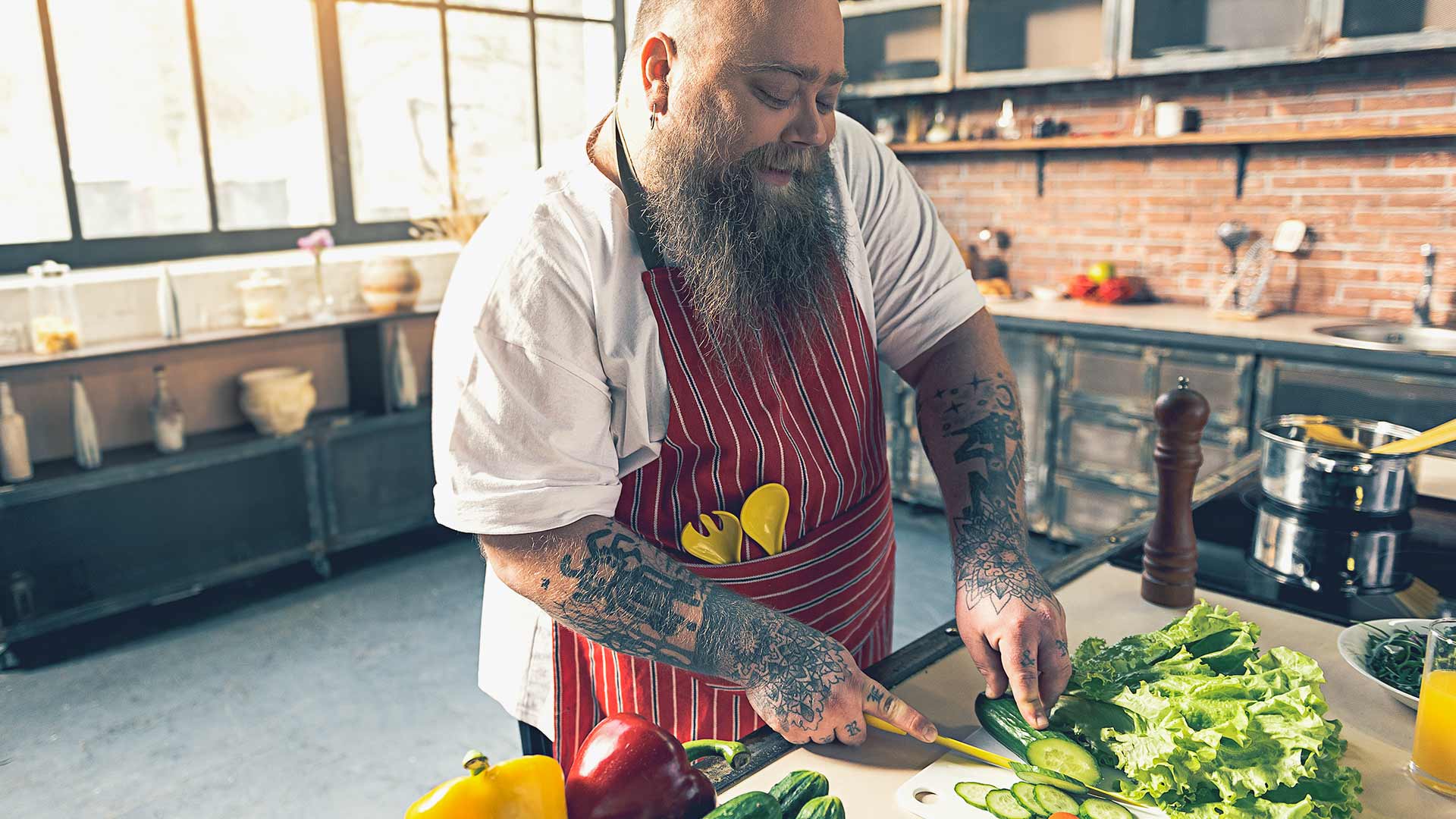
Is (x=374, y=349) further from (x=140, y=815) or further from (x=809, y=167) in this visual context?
(x=809, y=167)

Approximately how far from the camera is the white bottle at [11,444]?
3.18 meters

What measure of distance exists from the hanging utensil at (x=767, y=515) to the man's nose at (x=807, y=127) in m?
0.44

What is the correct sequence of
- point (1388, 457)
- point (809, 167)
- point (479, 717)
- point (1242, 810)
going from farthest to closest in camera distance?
point (479, 717) → point (1388, 457) → point (809, 167) → point (1242, 810)

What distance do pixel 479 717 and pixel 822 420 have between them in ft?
6.26

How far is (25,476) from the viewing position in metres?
3.23

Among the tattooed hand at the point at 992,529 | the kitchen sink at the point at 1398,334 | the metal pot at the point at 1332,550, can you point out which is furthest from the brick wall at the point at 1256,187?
the tattooed hand at the point at 992,529

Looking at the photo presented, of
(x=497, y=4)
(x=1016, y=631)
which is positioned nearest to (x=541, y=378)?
(x=1016, y=631)

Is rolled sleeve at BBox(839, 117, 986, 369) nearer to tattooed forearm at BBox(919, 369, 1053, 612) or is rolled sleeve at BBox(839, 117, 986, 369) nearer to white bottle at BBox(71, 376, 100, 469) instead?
tattooed forearm at BBox(919, 369, 1053, 612)

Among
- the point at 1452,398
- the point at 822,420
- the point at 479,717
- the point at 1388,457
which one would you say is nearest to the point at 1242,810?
the point at 822,420

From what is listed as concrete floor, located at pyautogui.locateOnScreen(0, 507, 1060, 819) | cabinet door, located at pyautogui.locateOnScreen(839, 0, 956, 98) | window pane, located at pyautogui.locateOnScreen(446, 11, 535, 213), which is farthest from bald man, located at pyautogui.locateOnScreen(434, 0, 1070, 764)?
window pane, located at pyautogui.locateOnScreen(446, 11, 535, 213)

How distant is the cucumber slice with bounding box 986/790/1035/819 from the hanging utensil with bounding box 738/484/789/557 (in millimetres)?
469

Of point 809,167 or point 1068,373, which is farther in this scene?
point 1068,373

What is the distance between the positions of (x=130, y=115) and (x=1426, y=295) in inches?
184

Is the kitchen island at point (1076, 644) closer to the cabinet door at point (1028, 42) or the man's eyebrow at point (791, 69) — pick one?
the man's eyebrow at point (791, 69)
